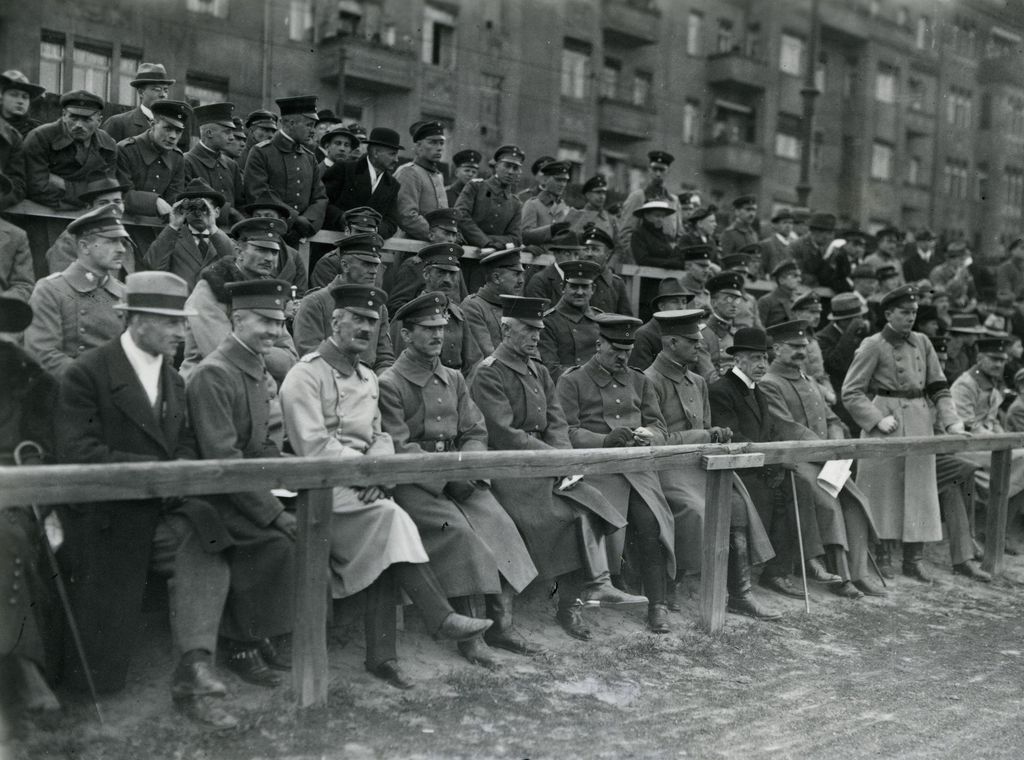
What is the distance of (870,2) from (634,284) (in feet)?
69.4

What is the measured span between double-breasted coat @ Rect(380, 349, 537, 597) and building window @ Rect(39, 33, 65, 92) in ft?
37.7

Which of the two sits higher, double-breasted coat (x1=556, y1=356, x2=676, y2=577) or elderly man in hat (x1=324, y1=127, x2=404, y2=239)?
elderly man in hat (x1=324, y1=127, x2=404, y2=239)

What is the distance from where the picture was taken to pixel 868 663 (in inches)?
244

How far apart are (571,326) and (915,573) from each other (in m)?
3.43

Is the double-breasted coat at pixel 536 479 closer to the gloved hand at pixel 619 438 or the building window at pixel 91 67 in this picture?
the gloved hand at pixel 619 438

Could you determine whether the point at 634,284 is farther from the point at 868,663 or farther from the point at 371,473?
the point at 371,473

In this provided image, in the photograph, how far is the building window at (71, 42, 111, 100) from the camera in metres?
15.0

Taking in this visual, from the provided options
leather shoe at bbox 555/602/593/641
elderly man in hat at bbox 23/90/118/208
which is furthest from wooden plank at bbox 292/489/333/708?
elderly man in hat at bbox 23/90/118/208

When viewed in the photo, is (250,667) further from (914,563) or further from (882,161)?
(882,161)

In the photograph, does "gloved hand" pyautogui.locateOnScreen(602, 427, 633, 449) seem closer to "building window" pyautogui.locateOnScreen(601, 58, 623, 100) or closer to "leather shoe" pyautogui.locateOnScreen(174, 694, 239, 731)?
"leather shoe" pyautogui.locateOnScreen(174, 694, 239, 731)

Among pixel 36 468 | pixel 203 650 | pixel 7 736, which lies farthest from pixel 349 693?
pixel 36 468

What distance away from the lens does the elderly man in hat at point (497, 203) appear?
33.0 feet

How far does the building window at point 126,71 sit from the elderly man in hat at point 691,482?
11140mm

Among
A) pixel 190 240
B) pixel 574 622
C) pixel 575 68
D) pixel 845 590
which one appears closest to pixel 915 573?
pixel 845 590
